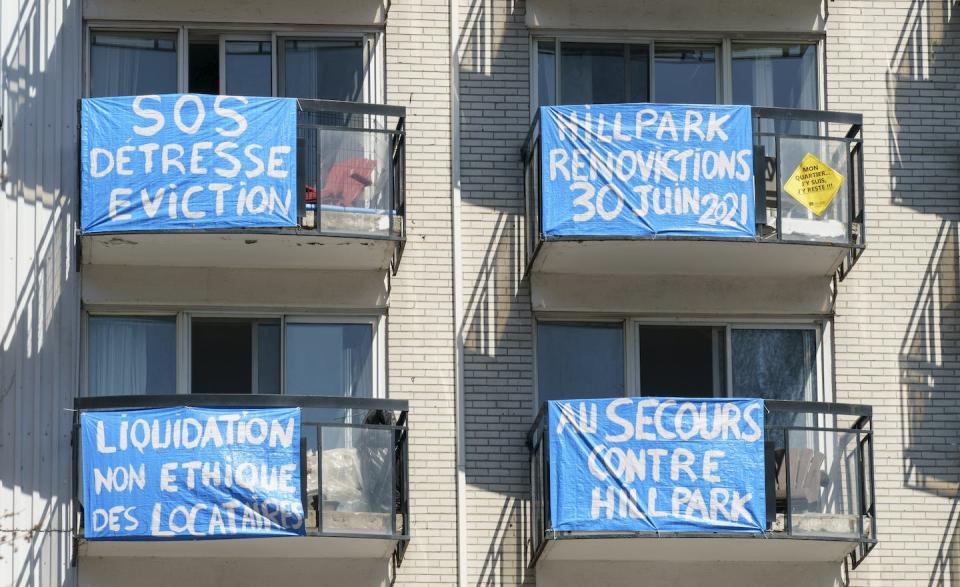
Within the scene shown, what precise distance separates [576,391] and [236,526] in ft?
13.9

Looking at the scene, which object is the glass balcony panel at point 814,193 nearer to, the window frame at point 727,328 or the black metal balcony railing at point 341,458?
the window frame at point 727,328

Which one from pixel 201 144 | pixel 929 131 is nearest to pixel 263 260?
pixel 201 144

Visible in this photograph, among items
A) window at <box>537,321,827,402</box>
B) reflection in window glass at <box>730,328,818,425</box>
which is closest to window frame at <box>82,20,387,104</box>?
window at <box>537,321,827,402</box>

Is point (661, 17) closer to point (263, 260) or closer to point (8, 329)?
point (263, 260)

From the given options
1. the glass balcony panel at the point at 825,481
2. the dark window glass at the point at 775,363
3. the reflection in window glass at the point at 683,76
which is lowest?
the glass balcony panel at the point at 825,481

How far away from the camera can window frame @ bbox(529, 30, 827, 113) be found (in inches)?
899

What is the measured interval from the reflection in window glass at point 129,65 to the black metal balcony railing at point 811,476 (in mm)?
5801

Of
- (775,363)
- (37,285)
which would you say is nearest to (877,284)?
(775,363)

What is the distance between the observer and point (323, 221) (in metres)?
21.0

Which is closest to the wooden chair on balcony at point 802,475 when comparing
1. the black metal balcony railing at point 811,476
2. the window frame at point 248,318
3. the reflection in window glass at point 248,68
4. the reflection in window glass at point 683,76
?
the black metal balcony railing at point 811,476

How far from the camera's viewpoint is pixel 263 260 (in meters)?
21.6

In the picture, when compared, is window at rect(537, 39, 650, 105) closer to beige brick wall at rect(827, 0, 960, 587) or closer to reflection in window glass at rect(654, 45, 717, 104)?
reflection in window glass at rect(654, 45, 717, 104)

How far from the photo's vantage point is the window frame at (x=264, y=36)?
2247cm

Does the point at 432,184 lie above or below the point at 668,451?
above
